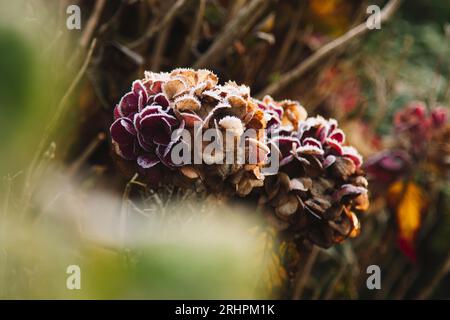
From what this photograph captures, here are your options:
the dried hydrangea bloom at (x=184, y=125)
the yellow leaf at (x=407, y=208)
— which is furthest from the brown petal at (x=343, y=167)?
the yellow leaf at (x=407, y=208)

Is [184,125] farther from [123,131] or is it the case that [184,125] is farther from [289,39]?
[289,39]

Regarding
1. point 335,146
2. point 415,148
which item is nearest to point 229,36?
point 335,146

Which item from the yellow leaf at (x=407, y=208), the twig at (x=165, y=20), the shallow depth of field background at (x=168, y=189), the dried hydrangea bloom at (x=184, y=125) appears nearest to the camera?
the shallow depth of field background at (x=168, y=189)

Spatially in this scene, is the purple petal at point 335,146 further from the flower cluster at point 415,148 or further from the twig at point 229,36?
the flower cluster at point 415,148

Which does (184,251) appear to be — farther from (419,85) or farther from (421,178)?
(419,85)

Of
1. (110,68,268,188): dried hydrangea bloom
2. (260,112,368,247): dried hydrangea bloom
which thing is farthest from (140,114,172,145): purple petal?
(260,112,368,247): dried hydrangea bloom

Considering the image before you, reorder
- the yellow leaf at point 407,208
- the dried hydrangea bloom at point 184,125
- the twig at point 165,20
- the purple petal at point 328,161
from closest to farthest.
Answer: the dried hydrangea bloom at point 184,125 → the purple petal at point 328,161 → the twig at point 165,20 → the yellow leaf at point 407,208

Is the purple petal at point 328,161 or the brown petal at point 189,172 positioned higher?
the purple petal at point 328,161

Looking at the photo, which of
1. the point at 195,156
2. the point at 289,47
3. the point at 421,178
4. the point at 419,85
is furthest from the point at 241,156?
the point at 419,85

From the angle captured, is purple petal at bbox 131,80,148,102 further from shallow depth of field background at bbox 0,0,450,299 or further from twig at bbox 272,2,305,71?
twig at bbox 272,2,305,71
